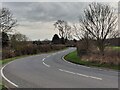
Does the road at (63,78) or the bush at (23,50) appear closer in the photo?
the road at (63,78)

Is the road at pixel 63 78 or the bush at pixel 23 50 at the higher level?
the road at pixel 63 78

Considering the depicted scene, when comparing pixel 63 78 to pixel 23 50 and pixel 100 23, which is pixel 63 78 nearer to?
pixel 100 23

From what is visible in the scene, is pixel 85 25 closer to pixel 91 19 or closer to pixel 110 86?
pixel 91 19

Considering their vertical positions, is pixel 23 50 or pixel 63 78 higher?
pixel 63 78

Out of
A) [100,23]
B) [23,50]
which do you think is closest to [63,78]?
[100,23]

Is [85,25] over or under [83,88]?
over

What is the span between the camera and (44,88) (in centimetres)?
1245

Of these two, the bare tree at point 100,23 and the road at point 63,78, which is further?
the bare tree at point 100,23

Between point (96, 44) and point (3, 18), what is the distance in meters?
36.0

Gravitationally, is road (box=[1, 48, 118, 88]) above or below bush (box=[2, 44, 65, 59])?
above

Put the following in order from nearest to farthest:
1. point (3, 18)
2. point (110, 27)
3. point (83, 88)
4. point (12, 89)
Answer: point (83, 88)
point (12, 89)
point (110, 27)
point (3, 18)

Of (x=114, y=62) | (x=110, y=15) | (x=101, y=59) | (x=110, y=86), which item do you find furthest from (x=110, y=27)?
(x=110, y=86)

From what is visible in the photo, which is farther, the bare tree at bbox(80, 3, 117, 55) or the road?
the bare tree at bbox(80, 3, 117, 55)

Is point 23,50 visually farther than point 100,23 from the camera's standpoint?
Yes
